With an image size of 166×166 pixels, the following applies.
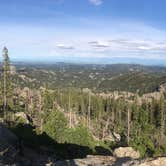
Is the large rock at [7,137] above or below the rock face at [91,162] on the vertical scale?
below

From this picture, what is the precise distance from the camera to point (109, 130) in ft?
367

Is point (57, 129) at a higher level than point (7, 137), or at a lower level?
lower

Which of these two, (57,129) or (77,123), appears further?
(77,123)

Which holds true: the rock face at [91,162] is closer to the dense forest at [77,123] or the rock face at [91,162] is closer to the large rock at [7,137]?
the large rock at [7,137]

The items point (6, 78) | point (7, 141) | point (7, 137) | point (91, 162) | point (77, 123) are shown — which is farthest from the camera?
point (77, 123)

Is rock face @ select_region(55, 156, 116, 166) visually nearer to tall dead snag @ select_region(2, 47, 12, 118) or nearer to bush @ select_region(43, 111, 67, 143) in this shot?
bush @ select_region(43, 111, 67, 143)

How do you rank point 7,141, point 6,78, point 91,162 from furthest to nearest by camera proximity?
point 6,78, point 7,141, point 91,162

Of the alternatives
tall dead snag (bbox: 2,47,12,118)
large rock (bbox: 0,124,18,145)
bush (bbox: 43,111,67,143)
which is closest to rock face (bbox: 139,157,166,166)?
large rock (bbox: 0,124,18,145)

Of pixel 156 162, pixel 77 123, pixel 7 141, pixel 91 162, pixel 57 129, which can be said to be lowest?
pixel 77 123

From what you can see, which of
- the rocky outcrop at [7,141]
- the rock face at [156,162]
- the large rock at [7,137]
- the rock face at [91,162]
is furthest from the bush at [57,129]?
the rock face at [156,162]

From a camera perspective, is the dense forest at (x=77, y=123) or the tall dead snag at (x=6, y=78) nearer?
the dense forest at (x=77, y=123)

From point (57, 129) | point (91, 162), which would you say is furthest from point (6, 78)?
point (91, 162)

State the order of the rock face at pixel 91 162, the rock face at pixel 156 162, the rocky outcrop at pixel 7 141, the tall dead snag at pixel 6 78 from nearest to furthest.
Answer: the rock face at pixel 156 162, the rock face at pixel 91 162, the rocky outcrop at pixel 7 141, the tall dead snag at pixel 6 78

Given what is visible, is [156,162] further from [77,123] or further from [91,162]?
[77,123]
